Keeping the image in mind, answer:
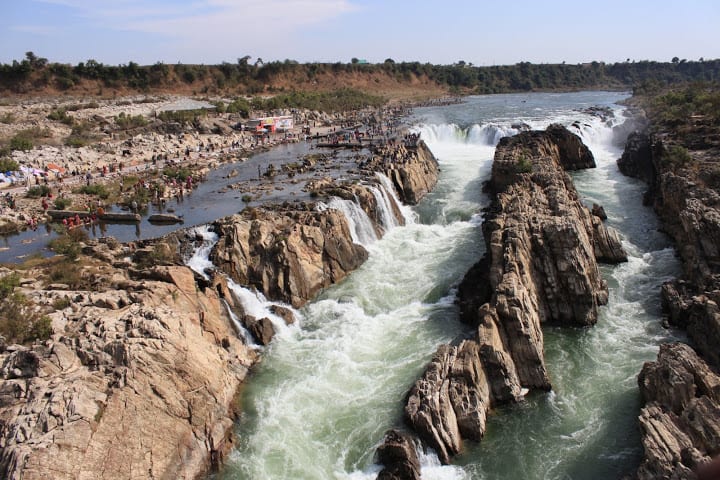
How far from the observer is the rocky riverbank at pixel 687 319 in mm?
16172

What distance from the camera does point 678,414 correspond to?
1806cm

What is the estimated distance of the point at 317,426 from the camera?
66.9 ft

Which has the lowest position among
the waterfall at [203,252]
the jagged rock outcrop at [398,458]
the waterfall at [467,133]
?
the jagged rock outcrop at [398,458]

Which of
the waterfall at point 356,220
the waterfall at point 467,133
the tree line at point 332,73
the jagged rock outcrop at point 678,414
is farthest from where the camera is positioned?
the tree line at point 332,73

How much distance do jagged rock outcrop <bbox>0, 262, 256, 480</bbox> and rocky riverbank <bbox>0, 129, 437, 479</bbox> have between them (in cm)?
4

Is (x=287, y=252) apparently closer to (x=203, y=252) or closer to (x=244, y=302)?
(x=244, y=302)

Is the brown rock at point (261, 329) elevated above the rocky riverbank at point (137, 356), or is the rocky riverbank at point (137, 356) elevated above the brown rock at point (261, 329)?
the rocky riverbank at point (137, 356)

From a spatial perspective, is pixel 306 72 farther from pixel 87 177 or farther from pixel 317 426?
pixel 317 426

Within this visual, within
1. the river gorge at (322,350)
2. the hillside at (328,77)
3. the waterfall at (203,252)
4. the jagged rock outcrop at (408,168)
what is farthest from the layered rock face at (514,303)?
the hillside at (328,77)

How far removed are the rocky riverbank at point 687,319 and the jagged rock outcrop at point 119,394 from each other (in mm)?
14853

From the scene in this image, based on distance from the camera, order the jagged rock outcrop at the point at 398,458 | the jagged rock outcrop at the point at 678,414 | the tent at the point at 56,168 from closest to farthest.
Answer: the jagged rock outcrop at the point at 678,414 → the jagged rock outcrop at the point at 398,458 → the tent at the point at 56,168

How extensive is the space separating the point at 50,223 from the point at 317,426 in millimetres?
28827

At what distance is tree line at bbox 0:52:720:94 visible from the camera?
315 feet

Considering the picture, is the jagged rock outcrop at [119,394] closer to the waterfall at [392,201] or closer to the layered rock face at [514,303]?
the layered rock face at [514,303]
